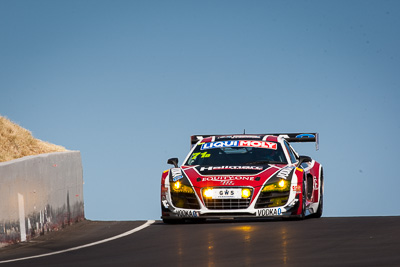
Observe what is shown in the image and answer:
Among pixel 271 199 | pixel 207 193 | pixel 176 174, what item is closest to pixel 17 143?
pixel 176 174

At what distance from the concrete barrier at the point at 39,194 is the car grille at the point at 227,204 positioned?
7.95 feet

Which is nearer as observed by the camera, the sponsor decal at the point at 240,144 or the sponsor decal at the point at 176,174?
the sponsor decal at the point at 176,174

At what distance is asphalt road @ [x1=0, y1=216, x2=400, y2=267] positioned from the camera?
9.57m

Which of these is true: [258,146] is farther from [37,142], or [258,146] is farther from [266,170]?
[37,142]

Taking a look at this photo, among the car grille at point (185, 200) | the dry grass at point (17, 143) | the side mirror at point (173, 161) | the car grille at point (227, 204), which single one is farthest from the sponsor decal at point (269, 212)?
the dry grass at point (17, 143)

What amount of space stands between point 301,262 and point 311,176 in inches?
298

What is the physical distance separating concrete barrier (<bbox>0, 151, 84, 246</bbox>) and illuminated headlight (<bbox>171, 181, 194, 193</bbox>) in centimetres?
188

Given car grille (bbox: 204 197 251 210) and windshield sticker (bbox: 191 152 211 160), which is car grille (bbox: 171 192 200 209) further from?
windshield sticker (bbox: 191 152 211 160)

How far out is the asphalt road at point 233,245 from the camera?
9.57 metres

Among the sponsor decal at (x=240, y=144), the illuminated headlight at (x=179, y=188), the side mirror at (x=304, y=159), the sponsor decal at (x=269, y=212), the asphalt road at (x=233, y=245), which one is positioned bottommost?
the asphalt road at (x=233, y=245)

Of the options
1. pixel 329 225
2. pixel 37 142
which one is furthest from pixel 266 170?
pixel 37 142

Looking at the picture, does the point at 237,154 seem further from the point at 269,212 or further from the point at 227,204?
the point at 269,212

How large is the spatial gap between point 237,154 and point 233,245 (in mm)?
5412

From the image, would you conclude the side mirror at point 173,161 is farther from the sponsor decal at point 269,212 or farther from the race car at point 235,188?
the sponsor decal at point 269,212
